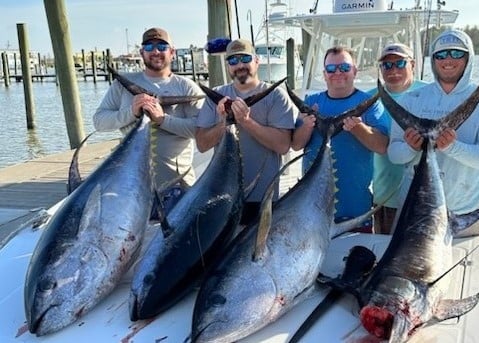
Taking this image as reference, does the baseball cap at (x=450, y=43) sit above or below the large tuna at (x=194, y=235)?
above

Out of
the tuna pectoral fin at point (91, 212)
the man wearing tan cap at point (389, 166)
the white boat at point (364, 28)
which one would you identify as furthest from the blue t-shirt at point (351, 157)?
the white boat at point (364, 28)

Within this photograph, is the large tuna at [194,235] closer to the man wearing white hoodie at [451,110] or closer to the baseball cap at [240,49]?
the baseball cap at [240,49]

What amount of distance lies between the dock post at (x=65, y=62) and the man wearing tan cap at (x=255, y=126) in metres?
6.04

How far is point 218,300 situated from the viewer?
1899mm

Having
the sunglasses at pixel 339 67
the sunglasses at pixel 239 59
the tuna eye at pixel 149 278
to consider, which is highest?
the sunglasses at pixel 239 59

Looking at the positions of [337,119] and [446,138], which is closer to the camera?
[446,138]

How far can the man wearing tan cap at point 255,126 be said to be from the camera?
9.56 ft

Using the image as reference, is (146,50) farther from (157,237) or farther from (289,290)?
(289,290)

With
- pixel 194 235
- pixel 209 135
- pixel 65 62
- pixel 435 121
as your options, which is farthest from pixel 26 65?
pixel 435 121

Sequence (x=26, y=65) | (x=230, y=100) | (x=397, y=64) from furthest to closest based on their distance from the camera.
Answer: (x=26, y=65) < (x=397, y=64) < (x=230, y=100)

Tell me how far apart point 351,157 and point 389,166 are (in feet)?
1.01

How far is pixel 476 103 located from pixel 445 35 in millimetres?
477

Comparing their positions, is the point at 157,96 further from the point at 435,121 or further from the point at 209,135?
the point at 435,121

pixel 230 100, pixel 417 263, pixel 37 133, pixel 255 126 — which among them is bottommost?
pixel 37 133
